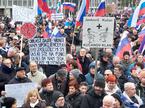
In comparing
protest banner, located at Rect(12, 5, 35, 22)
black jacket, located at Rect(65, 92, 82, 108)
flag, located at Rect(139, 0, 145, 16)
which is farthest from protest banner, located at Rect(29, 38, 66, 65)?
flag, located at Rect(139, 0, 145, 16)

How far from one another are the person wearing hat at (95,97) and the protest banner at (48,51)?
3.13 meters

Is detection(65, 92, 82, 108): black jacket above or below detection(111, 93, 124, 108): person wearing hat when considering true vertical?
below

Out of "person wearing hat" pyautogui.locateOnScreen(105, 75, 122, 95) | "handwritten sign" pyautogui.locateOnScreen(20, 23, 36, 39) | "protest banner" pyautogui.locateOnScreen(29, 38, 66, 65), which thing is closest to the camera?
"person wearing hat" pyautogui.locateOnScreen(105, 75, 122, 95)

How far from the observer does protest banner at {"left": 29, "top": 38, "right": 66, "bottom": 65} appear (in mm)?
12086

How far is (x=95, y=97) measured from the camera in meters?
9.02

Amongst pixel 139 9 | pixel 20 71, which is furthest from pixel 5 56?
pixel 139 9

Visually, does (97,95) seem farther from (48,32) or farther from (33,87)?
(48,32)

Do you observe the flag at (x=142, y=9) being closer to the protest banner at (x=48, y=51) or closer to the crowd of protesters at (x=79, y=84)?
the crowd of protesters at (x=79, y=84)

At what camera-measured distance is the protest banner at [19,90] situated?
9.54 metres

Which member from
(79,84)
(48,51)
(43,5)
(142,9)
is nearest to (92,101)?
(79,84)

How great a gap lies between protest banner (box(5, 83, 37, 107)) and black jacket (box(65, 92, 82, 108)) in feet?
2.00

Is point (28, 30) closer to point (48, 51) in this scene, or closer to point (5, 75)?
point (48, 51)

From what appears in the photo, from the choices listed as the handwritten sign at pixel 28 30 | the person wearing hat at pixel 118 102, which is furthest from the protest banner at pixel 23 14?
the person wearing hat at pixel 118 102

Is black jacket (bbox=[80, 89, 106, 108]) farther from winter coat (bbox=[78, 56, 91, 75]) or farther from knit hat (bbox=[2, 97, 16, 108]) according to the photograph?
winter coat (bbox=[78, 56, 91, 75])
